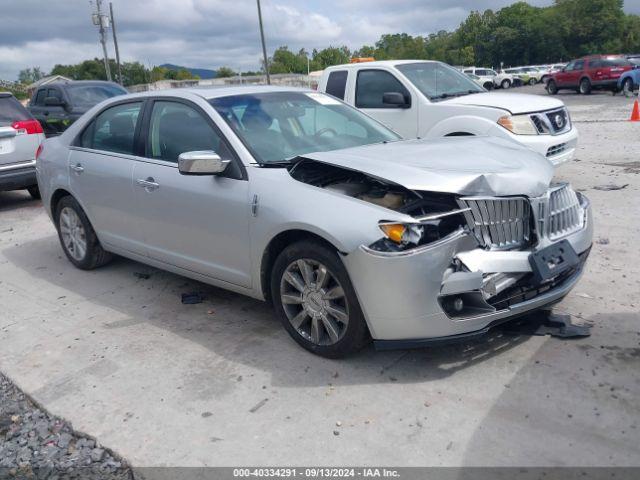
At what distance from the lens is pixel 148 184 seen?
4.78 m

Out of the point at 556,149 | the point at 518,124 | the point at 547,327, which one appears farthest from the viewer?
the point at 556,149

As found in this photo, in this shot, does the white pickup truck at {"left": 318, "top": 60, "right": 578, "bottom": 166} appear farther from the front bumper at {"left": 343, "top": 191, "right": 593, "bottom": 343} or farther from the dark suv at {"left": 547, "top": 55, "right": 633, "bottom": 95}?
the dark suv at {"left": 547, "top": 55, "right": 633, "bottom": 95}

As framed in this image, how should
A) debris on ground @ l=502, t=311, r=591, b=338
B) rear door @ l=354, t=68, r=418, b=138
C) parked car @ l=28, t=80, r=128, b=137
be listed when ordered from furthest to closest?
parked car @ l=28, t=80, r=128, b=137 → rear door @ l=354, t=68, r=418, b=138 → debris on ground @ l=502, t=311, r=591, b=338

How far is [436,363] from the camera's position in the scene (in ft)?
12.3

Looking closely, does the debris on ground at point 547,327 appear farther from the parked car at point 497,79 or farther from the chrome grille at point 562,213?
the parked car at point 497,79

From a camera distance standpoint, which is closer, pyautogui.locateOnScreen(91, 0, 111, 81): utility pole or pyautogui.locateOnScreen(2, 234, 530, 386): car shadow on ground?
pyautogui.locateOnScreen(2, 234, 530, 386): car shadow on ground

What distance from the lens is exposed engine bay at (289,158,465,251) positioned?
349 centimetres

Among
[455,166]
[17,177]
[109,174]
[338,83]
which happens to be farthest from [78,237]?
[338,83]

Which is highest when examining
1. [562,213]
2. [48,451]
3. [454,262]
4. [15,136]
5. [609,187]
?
[15,136]

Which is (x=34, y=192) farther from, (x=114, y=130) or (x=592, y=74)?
(x=592, y=74)

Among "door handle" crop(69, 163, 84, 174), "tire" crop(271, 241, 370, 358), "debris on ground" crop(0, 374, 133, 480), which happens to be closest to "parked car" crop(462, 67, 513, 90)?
"door handle" crop(69, 163, 84, 174)

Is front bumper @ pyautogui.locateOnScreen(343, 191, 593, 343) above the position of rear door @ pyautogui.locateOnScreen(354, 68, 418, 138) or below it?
below

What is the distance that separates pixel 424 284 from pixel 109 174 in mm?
3173

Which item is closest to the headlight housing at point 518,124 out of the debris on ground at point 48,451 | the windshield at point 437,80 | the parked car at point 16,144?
the windshield at point 437,80
